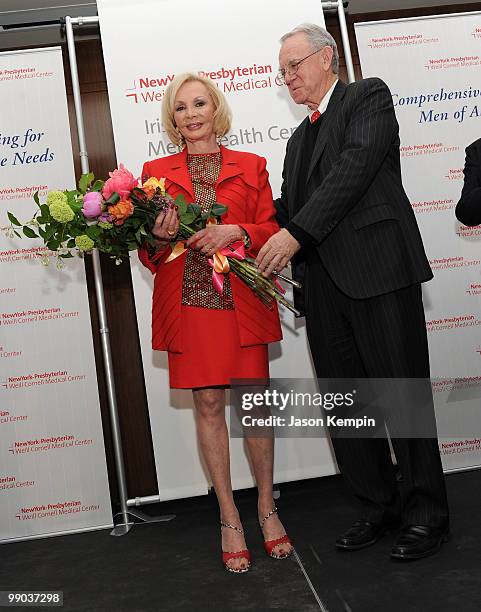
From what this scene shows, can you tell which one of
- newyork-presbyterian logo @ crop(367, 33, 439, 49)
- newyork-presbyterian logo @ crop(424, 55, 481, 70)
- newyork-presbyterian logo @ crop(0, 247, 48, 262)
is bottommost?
newyork-presbyterian logo @ crop(0, 247, 48, 262)

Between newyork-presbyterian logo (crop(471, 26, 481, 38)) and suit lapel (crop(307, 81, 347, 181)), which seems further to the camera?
newyork-presbyterian logo (crop(471, 26, 481, 38))

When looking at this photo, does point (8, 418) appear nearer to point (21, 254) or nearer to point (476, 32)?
point (21, 254)

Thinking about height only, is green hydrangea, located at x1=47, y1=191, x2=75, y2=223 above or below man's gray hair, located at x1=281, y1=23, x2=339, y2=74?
below

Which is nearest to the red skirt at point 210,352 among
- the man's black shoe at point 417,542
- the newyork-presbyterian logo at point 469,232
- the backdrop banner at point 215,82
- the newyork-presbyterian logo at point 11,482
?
the man's black shoe at point 417,542

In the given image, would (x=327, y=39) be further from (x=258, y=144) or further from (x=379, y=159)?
(x=258, y=144)

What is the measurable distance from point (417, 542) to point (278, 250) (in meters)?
1.13

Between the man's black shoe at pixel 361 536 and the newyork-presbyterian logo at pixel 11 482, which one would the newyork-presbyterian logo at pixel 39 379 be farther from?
the man's black shoe at pixel 361 536

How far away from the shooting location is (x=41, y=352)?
12.4 feet

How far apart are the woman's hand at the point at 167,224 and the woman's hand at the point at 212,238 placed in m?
0.08

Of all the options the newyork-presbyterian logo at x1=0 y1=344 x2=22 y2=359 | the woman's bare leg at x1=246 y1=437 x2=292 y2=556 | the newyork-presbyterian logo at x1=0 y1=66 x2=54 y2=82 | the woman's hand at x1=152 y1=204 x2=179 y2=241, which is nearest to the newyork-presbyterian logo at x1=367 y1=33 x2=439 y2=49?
the newyork-presbyterian logo at x1=0 y1=66 x2=54 y2=82

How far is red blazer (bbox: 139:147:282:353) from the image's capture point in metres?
2.84

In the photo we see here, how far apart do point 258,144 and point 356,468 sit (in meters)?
1.83

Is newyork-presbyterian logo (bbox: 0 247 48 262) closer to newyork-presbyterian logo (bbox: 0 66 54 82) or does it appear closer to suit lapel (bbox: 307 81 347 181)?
newyork-presbyterian logo (bbox: 0 66 54 82)

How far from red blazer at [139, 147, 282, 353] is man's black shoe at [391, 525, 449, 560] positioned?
2.88 ft
